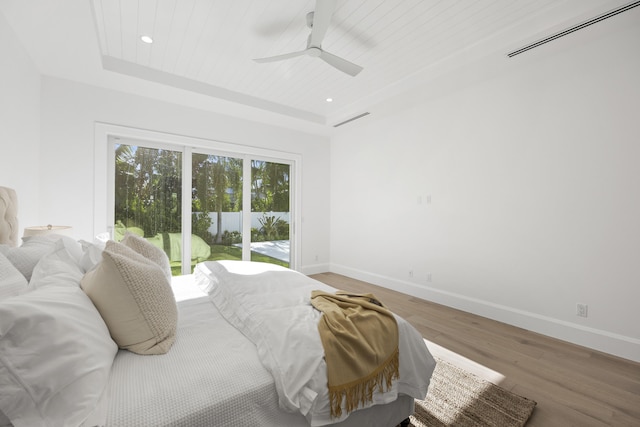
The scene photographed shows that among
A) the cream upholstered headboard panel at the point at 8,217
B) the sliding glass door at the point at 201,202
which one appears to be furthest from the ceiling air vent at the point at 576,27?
the cream upholstered headboard panel at the point at 8,217

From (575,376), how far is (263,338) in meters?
2.40

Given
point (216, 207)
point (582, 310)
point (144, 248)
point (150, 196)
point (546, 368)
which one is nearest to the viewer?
point (144, 248)

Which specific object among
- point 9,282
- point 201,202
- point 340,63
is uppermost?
point 340,63

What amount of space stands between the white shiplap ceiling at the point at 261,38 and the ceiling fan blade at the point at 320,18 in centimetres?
20

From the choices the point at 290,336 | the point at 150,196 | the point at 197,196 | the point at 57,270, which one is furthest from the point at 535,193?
the point at 150,196

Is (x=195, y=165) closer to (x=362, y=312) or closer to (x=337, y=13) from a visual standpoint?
(x=337, y=13)

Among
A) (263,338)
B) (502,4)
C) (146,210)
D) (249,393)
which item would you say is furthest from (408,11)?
(146,210)

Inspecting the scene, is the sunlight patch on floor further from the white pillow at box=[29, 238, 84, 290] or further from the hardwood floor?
the white pillow at box=[29, 238, 84, 290]

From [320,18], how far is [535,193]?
103 inches

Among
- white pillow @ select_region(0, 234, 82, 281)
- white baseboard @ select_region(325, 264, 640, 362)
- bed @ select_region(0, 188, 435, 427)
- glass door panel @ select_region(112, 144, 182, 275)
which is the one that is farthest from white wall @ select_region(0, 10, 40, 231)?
white baseboard @ select_region(325, 264, 640, 362)

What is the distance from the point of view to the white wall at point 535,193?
7.89 ft

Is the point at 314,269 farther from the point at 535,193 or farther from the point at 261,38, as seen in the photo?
the point at 261,38

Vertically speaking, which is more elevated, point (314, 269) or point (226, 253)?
point (226, 253)

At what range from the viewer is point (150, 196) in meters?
3.75
